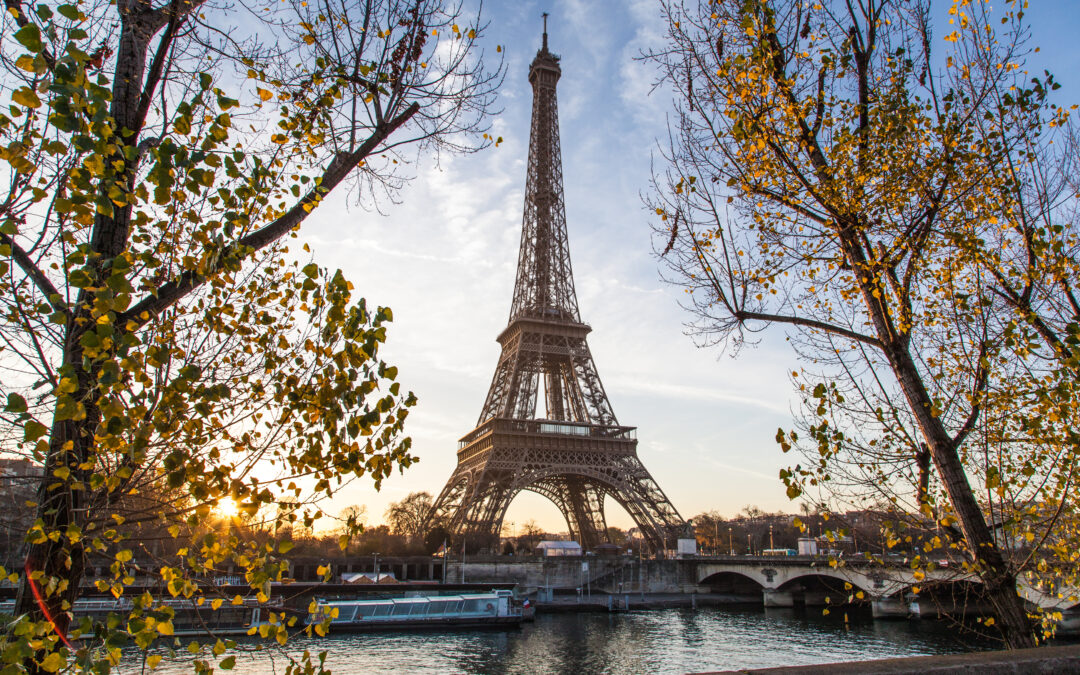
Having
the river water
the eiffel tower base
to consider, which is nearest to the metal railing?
the eiffel tower base

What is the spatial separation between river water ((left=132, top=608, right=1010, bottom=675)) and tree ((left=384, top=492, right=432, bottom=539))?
141 feet

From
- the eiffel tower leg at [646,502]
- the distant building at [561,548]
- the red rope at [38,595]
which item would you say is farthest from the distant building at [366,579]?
the red rope at [38,595]

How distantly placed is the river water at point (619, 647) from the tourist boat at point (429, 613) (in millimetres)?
758

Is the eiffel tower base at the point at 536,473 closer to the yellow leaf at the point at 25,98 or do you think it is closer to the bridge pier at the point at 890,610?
the bridge pier at the point at 890,610

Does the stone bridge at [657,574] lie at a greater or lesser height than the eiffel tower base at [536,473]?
lesser

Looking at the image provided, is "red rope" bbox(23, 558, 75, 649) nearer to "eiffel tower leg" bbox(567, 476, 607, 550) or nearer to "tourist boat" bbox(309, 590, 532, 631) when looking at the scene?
"tourist boat" bbox(309, 590, 532, 631)

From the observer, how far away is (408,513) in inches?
3273

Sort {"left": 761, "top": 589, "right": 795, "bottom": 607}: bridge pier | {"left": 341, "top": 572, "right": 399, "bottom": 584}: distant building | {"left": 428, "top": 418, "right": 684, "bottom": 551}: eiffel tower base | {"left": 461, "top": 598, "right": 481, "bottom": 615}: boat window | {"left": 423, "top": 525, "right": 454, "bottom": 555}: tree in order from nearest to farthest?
{"left": 461, "top": 598, "right": 481, "bottom": 615}: boat window, {"left": 341, "top": 572, "right": 399, "bottom": 584}: distant building, {"left": 428, "top": 418, "right": 684, "bottom": 551}: eiffel tower base, {"left": 761, "top": 589, "right": 795, "bottom": 607}: bridge pier, {"left": 423, "top": 525, "right": 454, "bottom": 555}: tree

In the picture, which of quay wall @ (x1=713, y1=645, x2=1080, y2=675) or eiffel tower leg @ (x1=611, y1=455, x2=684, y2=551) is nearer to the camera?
quay wall @ (x1=713, y1=645, x2=1080, y2=675)

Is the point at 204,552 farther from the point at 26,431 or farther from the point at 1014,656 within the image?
the point at 1014,656

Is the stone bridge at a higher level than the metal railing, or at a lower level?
lower

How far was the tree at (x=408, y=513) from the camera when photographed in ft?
269

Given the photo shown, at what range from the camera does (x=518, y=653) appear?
29156 millimetres

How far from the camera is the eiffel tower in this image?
170ft
